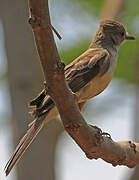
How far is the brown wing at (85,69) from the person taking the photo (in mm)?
5906

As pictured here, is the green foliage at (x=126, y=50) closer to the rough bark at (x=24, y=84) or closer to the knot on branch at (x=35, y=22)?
the rough bark at (x=24, y=84)

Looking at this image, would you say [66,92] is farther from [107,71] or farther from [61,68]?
[107,71]

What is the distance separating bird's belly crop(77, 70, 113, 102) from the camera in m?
5.94

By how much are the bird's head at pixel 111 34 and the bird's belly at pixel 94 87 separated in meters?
1.09

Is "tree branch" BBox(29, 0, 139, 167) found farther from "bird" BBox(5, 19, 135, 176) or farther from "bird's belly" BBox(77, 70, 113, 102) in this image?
"bird's belly" BBox(77, 70, 113, 102)

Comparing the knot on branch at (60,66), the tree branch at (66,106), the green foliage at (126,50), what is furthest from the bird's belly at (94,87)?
the green foliage at (126,50)

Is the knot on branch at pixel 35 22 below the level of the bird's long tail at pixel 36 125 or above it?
above

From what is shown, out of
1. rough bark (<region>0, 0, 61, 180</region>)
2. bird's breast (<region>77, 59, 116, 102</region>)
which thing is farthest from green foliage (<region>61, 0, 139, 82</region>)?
bird's breast (<region>77, 59, 116, 102</region>)

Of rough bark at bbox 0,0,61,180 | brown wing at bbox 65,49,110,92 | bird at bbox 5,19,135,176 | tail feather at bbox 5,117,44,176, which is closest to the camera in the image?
tail feather at bbox 5,117,44,176

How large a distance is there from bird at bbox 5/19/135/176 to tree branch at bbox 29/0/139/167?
691 millimetres

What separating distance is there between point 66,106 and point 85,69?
6.37 feet

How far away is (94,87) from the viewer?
600 cm

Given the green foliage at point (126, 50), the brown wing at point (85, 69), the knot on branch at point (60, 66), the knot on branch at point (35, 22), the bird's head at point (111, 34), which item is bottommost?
the green foliage at point (126, 50)

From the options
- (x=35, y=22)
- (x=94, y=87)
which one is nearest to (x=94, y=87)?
(x=94, y=87)
